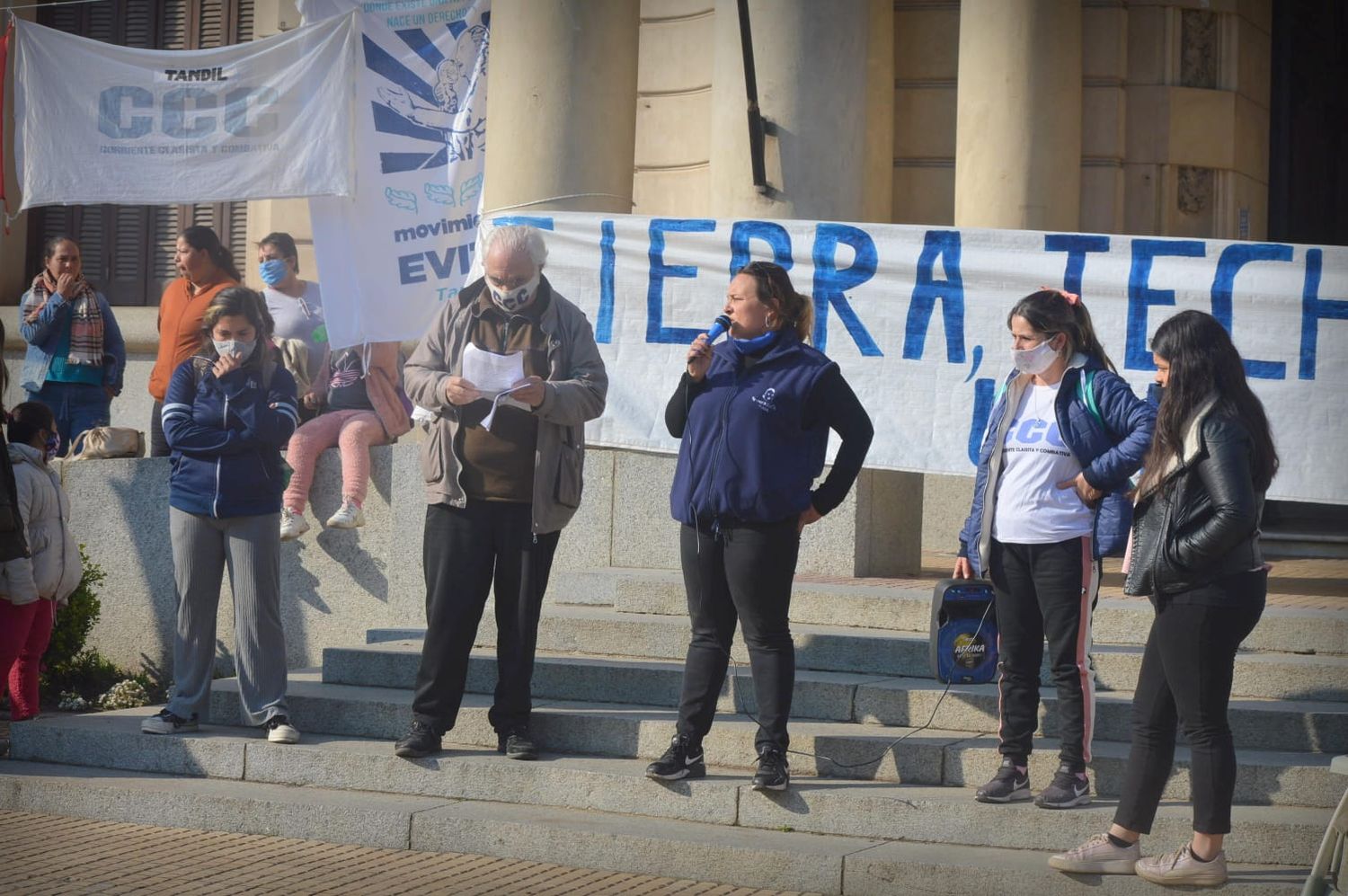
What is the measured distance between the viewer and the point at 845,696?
23.8ft

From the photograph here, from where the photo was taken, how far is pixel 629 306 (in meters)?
9.16

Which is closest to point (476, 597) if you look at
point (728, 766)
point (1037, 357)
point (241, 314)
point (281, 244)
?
point (728, 766)

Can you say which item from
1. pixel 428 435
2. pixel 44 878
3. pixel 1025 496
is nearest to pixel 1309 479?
pixel 1025 496

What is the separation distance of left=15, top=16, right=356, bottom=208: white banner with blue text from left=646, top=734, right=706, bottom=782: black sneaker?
4952 millimetres

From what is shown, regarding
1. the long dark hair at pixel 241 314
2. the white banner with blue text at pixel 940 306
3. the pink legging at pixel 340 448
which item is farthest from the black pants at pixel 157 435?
the white banner with blue text at pixel 940 306

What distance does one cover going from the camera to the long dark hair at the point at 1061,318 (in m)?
6.41

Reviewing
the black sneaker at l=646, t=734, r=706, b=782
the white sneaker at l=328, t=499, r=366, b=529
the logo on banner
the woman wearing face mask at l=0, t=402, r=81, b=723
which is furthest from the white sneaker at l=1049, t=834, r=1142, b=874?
the logo on banner

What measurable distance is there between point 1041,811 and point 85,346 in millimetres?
7298

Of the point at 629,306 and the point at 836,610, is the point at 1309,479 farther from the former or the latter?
the point at 629,306

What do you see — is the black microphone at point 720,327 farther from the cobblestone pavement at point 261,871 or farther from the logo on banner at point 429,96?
the logo on banner at point 429,96

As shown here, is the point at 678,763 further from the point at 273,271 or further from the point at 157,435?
the point at 273,271

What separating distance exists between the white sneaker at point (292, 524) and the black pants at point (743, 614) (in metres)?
4.21

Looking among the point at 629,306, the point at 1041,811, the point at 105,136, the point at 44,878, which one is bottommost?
the point at 44,878

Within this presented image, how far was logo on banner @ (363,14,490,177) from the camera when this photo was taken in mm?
10344
